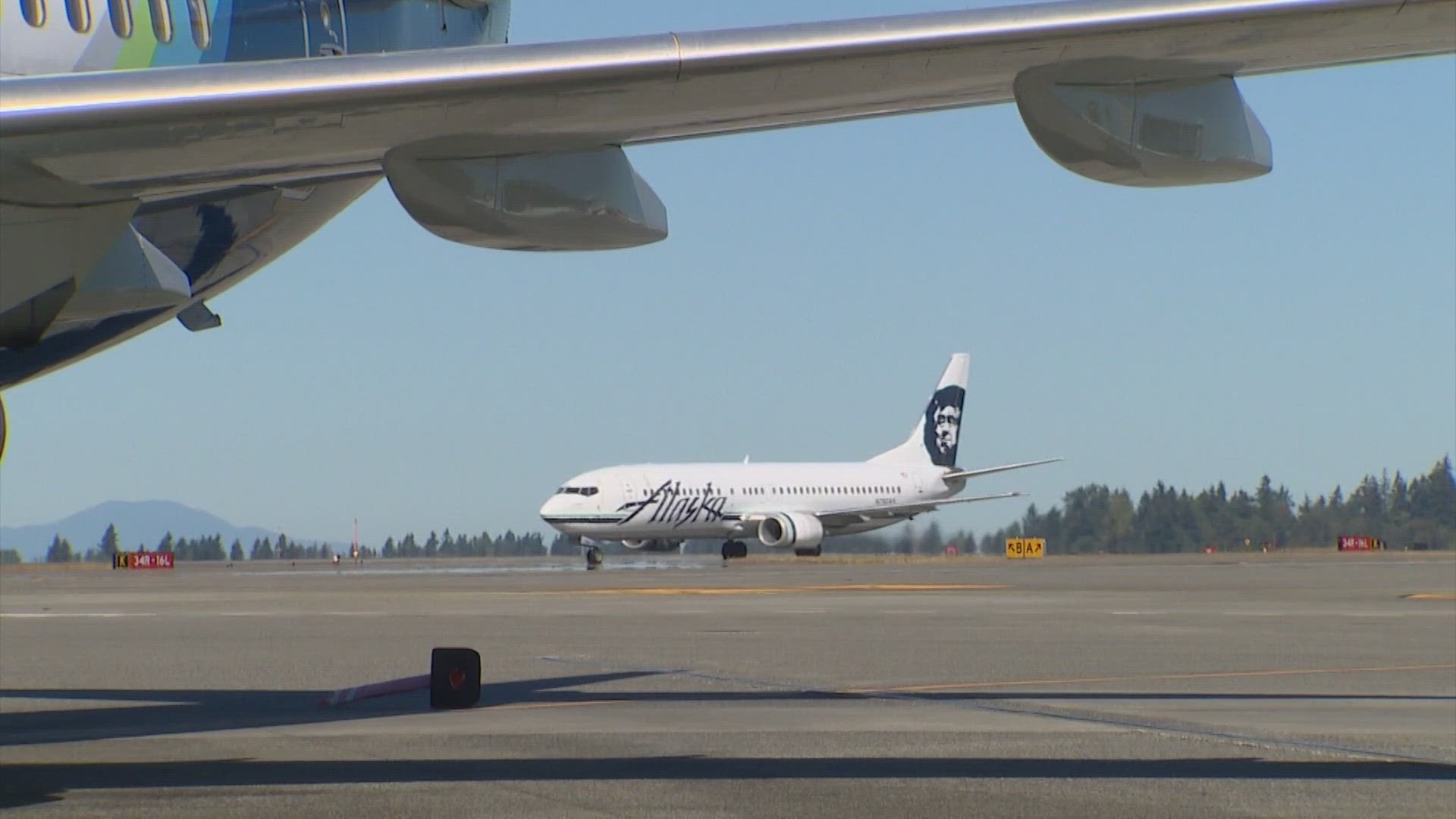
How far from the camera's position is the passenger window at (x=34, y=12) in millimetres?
7441

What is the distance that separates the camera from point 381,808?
773 cm

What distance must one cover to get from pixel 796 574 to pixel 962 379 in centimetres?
2848

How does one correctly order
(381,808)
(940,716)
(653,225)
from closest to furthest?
1. (653,225)
2. (381,808)
3. (940,716)

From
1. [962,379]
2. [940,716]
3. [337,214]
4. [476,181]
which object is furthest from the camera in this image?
[962,379]

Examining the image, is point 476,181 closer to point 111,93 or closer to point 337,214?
point 111,93

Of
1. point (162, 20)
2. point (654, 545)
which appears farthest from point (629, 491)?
point (162, 20)

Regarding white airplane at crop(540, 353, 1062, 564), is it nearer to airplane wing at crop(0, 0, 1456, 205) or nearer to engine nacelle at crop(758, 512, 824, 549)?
engine nacelle at crop(758, 512, 824, 549)

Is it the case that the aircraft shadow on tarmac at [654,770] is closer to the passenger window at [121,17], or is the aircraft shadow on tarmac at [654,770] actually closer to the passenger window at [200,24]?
the passenger window at [121,17]

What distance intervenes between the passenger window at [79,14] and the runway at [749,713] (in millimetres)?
3574

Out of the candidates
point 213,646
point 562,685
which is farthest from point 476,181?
point 213,646

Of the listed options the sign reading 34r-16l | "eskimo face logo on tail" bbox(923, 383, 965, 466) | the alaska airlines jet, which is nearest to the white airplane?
"eskimo face logo on tail" bbox(923, 383, 965, 466)

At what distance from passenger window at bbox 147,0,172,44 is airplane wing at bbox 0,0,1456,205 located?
2470 millimetres

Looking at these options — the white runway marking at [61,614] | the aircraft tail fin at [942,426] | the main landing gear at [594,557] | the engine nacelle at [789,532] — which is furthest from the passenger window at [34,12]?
the aircraft tail fin at [942,426]

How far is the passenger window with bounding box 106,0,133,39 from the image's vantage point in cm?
814
